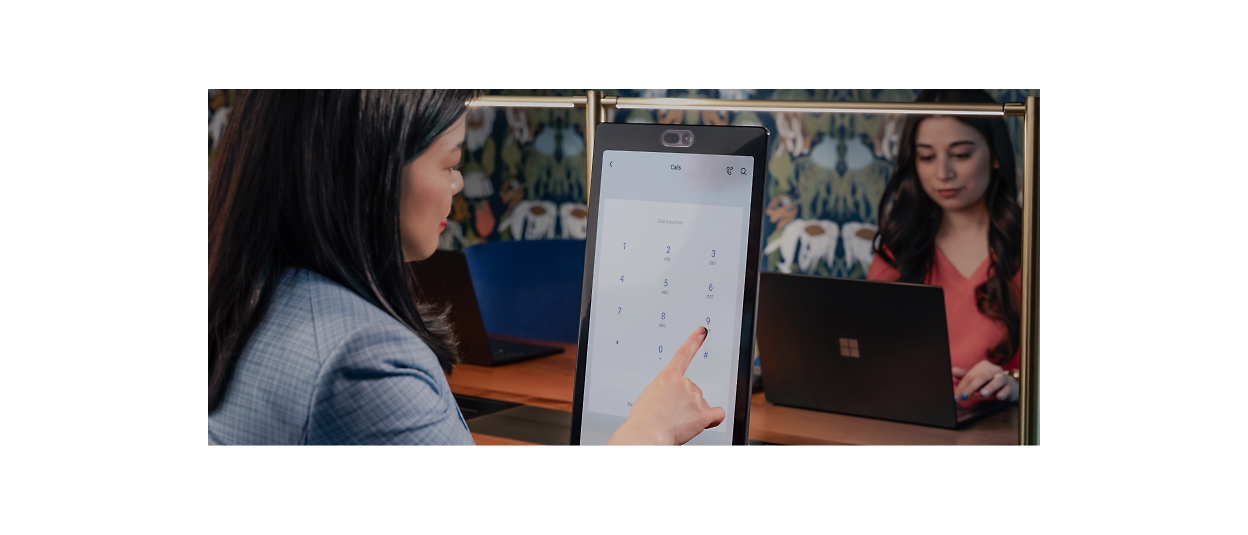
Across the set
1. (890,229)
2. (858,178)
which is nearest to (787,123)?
(858,178)

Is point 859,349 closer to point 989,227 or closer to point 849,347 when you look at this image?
point 849,347

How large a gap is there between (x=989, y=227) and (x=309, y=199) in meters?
1.40

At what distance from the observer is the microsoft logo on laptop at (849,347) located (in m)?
0.83

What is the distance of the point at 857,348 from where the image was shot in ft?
2.74

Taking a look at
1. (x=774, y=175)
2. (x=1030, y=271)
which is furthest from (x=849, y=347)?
(x=774, y=175)

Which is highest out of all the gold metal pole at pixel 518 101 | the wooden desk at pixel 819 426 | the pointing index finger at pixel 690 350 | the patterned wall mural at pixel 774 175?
the patterned wall mural at pixel 774 175

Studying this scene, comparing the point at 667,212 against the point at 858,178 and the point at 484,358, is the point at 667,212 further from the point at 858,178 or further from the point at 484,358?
the point at 858,178

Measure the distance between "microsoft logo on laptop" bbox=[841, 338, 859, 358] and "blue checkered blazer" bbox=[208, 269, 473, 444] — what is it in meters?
0.39

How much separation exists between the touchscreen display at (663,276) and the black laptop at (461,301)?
0.33 m

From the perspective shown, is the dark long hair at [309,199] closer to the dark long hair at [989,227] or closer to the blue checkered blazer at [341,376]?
the blue checkered blazer at [341,376]

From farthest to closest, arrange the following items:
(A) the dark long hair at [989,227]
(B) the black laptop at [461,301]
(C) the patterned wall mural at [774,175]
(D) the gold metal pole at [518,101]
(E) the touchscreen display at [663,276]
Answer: (C) the patterned wall mural at [774,175] < (A) the dark long hair at [989,227] < (B) the black laptop at [461,301] < (D) the gold metal pole at [518,101] < (E) the touchscreen display at [663,276]

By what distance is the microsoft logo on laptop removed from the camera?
834 mm

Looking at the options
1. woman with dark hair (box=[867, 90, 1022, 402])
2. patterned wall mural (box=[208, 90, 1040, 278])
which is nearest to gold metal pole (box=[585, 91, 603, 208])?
woman with dark hair (box=[867, 90, 1022, 402])

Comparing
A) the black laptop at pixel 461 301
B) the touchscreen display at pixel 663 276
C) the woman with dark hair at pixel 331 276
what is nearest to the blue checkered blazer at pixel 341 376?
the woman with dark hair at pixel 331 276
